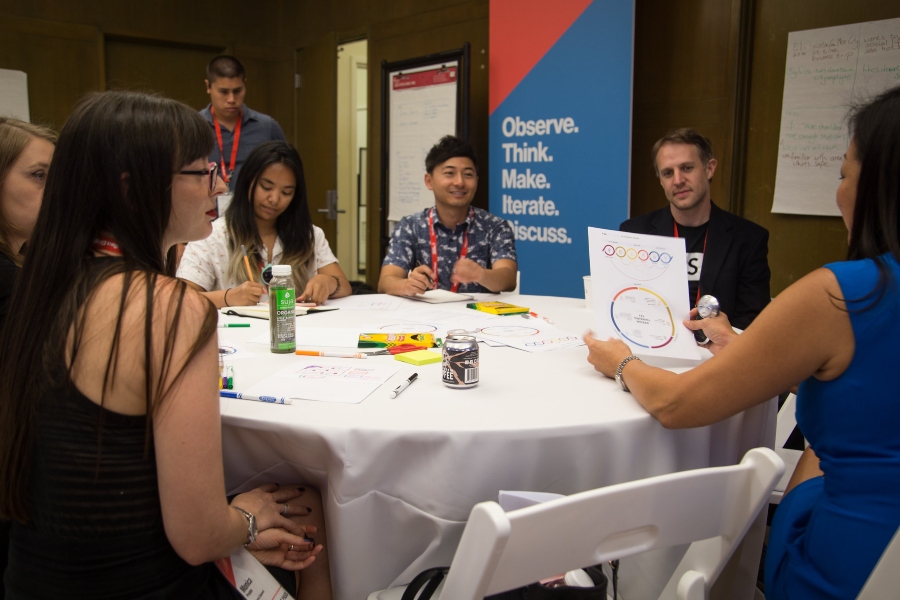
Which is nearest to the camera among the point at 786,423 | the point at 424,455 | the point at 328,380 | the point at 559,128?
the point at 424,455

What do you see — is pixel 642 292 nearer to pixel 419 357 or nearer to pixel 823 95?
pixel 419 357

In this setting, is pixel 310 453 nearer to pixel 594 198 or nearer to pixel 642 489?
pixel 642 489

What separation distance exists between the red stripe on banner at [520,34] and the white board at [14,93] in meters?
4.01

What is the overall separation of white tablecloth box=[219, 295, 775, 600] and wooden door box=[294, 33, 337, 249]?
5.18 m

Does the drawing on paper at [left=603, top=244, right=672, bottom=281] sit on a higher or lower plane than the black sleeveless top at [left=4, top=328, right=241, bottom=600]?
higher

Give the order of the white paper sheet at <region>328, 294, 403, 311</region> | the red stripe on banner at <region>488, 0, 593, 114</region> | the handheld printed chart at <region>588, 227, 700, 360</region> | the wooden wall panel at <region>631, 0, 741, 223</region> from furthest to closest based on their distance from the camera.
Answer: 1. the red stripe on banner at <region>488, 0, 593, 114</region>
2. the wooden wall panel at <region>631, 0, 741, 223</region>
3. the white paper sheet at <region>328, 294, 403, 311</region>
4. the handheld printed chart at <region>588, 227, 700, 360</region>

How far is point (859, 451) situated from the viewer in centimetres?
106

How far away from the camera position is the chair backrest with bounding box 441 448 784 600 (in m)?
0.76

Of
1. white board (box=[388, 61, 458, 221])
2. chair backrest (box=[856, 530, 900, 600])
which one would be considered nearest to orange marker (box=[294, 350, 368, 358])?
chair backrest (box=[856, 530, 900, 600])

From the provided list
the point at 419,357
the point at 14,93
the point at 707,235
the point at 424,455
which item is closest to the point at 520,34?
the point at 707,235

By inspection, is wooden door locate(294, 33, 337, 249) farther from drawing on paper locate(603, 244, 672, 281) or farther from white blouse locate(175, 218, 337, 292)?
drawing on paper locate(603, 244, 672, 281)

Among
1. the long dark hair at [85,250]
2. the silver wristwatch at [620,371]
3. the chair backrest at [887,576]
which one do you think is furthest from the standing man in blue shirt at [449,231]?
the chair backrest at [887,576]

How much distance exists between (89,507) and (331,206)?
5519 mm

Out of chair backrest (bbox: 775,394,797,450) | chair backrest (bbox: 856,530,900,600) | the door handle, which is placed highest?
the door handle
